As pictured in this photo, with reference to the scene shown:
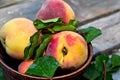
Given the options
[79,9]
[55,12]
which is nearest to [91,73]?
[55,12]

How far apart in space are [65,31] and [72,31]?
1.4 inches

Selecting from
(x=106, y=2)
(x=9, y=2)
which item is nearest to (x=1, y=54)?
(x=9, y=2)

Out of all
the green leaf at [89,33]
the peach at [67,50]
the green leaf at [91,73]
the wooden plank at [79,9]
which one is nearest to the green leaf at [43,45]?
the peach at [67,50]

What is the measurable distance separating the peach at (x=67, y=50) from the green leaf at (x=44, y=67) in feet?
0.05

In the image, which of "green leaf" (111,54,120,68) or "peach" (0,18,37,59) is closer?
"peach" (0,18,37,59)

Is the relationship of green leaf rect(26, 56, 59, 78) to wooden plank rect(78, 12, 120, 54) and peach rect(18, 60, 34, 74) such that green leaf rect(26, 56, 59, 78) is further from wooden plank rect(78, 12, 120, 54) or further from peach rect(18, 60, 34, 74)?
wooden plank rect(78, 12, 120, 54)

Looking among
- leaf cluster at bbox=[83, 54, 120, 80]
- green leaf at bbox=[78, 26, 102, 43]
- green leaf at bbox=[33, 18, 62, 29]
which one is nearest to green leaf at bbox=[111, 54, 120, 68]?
leaf cluster at bbox=[83, 54, 120, 80]

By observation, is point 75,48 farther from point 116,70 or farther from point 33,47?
point 116,70

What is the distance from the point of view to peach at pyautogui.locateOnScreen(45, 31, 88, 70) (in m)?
0.90

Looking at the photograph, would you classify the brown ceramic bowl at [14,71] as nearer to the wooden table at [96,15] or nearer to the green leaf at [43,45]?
the green leaf at [43,45]

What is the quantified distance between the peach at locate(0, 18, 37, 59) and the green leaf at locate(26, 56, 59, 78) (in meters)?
0.06

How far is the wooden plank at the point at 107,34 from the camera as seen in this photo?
4.05 ft

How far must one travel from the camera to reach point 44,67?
2.99 feet

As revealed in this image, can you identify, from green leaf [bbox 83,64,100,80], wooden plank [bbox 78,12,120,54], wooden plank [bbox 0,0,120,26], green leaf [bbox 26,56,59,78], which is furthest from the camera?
wooden plank [bbox 0,0,120,26]
